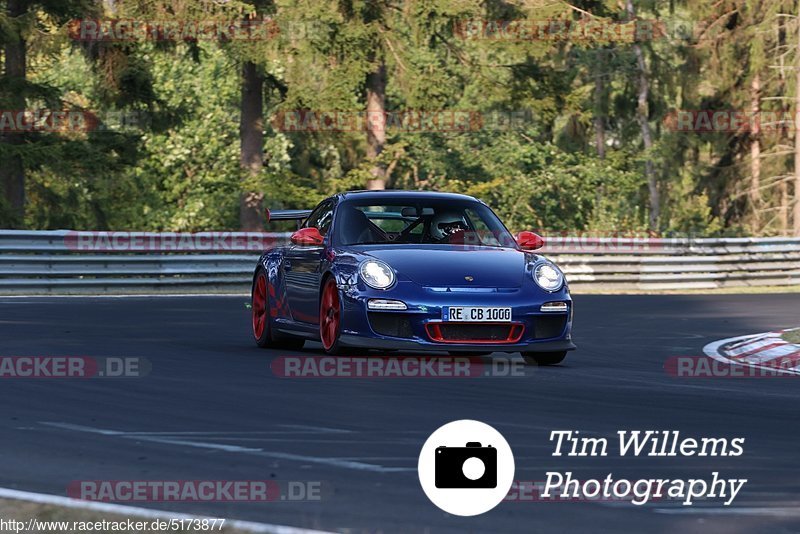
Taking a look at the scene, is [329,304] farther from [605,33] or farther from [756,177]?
[756,177]

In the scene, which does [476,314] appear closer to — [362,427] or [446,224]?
[446,224]

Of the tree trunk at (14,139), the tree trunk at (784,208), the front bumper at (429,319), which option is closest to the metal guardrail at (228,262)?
the tree trunk at (14,139)

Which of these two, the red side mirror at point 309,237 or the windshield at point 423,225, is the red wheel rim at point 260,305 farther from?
the windshield at point 423,225

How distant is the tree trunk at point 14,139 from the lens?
3428 cm

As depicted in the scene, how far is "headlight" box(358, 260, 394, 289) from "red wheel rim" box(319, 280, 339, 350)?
1.20ft

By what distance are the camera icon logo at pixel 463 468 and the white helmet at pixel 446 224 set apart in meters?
7.45

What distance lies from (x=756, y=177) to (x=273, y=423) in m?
46.4

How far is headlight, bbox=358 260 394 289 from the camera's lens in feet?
40.8

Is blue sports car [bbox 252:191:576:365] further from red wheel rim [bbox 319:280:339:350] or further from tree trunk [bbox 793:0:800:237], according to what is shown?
tree trunk [bbox 793:0:800:237]

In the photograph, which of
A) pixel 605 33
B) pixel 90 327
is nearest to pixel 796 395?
pixel 90 327

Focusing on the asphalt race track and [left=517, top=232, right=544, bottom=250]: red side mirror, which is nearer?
the asphalt race track

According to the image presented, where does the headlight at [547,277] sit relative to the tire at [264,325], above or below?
above

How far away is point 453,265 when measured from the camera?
12688 millimetres

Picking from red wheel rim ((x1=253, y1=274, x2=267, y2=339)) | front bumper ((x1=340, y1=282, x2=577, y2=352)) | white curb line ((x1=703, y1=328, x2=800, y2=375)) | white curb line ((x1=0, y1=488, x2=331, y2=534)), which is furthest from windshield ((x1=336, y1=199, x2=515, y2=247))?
white curb line ((x1=0, y1=488, x2=331, y2=534))
